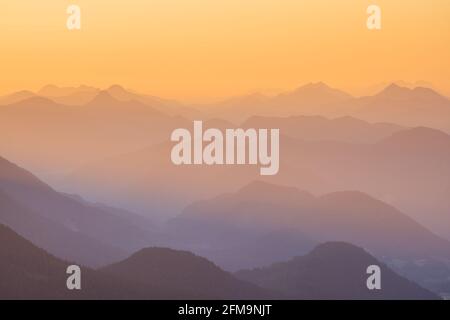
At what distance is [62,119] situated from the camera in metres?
31.2

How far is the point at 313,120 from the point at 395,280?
8120 mm

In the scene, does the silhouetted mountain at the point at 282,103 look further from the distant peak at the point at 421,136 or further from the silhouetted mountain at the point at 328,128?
the distant peak at the point at 421,136

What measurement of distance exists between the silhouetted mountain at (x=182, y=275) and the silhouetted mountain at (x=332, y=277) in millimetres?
1483

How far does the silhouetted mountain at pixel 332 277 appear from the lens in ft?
98.8

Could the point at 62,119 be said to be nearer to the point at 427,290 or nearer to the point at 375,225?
the point at 375,225

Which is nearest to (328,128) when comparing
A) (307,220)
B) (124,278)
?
(307,220)

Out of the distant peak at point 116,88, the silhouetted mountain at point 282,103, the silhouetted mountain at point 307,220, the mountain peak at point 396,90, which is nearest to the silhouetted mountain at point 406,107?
the mountain peak at point 396,90

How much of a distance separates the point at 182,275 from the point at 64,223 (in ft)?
27.2

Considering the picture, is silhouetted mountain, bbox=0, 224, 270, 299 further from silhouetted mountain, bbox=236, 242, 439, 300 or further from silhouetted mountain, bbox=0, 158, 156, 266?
silhouetted mountain, bbox=236, 242, 439, 300

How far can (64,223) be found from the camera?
3500 cm

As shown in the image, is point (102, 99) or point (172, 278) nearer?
point (102, 99)

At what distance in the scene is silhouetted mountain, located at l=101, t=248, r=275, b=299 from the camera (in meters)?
28.6

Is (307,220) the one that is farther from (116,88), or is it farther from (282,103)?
(116,88)

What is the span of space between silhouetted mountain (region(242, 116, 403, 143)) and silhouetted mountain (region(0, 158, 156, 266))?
7622mm
